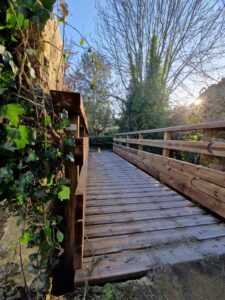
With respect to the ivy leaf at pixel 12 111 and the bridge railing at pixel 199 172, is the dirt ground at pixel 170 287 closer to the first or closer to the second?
the bridge railing at pixel 199 172

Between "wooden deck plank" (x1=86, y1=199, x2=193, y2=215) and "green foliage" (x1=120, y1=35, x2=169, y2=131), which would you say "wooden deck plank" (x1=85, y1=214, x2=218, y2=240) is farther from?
"green foliage" (x1=120, y1=35, x2=169, y2=131)

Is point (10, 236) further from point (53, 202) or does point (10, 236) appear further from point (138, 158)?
point (138, 158)

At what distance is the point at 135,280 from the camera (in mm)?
1021

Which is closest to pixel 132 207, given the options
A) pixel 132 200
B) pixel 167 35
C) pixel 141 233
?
pixel 132 200

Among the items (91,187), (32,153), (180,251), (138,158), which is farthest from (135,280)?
(138,158)

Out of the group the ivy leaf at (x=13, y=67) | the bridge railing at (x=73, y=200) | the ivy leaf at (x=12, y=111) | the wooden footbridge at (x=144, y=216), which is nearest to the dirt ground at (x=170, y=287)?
the wooden footbridge at (x=144, y=216)

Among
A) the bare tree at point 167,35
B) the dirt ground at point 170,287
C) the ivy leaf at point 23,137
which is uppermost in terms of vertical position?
the bare tree at point 167,35

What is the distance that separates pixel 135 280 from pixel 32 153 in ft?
3.11

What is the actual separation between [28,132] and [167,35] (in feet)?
25.0

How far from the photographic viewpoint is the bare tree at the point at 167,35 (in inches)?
226

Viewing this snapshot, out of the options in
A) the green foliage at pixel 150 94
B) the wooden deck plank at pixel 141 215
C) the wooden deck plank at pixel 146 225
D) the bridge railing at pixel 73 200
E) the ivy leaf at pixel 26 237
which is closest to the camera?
the ivy leaf at pixel 26 237

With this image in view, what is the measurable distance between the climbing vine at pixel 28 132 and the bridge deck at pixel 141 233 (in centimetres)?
38

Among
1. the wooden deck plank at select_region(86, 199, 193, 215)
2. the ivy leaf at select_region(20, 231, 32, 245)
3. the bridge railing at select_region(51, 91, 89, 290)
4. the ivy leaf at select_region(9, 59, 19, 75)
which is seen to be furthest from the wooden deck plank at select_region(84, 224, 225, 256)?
the ivy leaf at select_region(9, 59, 19, 75)

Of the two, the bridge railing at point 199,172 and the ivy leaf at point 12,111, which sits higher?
the ivy leaf at point 12,111
